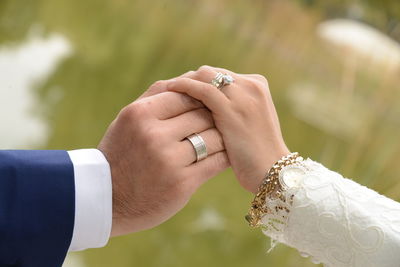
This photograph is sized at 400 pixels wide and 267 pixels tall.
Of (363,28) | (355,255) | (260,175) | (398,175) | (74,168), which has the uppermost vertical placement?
(74,168)

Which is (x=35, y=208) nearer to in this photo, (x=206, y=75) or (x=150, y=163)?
(x=150, y=163)

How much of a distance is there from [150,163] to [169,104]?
153 millimetres

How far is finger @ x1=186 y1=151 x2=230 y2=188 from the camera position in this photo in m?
1.12

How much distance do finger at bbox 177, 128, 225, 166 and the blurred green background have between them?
7.03 feet

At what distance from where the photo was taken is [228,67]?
4.04 meters

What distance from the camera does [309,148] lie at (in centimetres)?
388

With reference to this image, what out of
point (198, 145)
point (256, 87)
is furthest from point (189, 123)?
point (256, 87)

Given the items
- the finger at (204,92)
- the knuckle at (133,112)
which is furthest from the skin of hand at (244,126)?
the knuckle at (133,112)

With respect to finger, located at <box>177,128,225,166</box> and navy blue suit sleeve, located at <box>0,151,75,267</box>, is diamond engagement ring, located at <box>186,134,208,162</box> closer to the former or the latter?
finger, located at <box>177,128,225,166</box>

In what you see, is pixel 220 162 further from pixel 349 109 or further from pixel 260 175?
pixel 349 109

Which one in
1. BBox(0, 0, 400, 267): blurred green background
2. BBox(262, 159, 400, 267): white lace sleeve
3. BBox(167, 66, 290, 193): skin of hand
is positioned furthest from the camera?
BBox(0, 0, 400, 267): blurred green background

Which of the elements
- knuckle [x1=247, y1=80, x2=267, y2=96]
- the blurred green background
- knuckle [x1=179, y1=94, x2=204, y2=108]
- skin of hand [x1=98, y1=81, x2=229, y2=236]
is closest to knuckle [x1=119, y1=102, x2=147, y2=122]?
skin of hand [x1=98, y1=81, x2=229, y2=236]

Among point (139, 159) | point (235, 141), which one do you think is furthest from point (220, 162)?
point (139, 159)

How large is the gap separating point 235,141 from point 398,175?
2.81 meters
